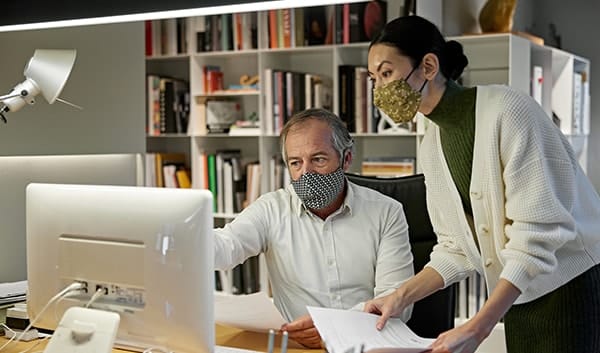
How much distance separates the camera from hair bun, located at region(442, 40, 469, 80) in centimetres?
186

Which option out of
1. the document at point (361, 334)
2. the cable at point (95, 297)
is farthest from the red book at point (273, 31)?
the cable at point (95, 297)

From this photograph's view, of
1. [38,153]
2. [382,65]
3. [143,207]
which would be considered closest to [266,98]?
[38,153]

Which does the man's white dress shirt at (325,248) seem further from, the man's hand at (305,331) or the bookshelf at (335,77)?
the bookshelf at (335,77)

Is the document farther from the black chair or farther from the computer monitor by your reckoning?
the black chair

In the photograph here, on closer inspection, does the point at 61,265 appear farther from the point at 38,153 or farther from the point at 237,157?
the point at 237,157

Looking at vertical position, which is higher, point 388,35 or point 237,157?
point 388,35

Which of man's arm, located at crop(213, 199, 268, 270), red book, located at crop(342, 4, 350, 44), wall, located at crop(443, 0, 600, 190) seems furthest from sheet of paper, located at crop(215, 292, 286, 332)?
wall, located at crop(443, 0, 600, 190)

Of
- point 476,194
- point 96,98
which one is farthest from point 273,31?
point 476,194

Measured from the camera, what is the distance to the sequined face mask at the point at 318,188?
→ 2256 millimetres

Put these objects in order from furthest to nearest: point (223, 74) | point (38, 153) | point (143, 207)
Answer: point (223, 74)
point (38, 153)
point (143, 207)

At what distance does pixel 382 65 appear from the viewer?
72.0 inches

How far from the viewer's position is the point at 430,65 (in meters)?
1.82

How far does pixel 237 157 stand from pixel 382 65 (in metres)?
2.96

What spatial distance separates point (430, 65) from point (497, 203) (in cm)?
37
